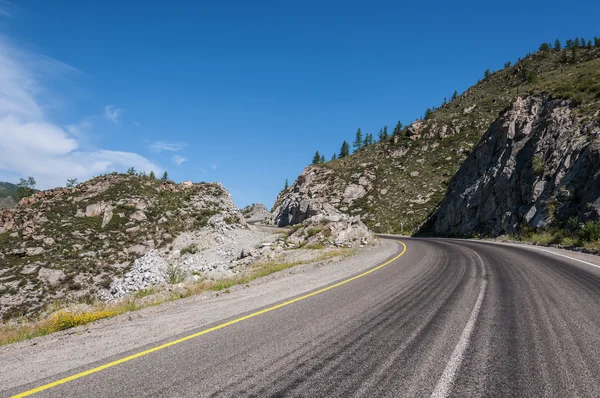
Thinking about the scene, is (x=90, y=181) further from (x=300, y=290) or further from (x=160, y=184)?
(x=300, y=290)

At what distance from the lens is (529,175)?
→ 101 feet

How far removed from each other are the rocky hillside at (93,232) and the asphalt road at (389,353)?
68.1ft

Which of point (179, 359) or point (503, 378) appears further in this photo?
point (179, 359)

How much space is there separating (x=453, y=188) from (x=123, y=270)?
4795 centimetres

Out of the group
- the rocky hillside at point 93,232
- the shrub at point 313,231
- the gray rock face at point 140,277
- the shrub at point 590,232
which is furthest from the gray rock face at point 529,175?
the gray rock face at point 140,277

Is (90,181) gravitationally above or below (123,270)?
above

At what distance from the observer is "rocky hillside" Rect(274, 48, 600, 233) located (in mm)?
50688

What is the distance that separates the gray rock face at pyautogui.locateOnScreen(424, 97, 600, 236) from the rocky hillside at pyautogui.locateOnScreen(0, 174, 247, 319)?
31242 mm

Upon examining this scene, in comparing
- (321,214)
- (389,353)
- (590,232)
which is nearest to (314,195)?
(321,214)

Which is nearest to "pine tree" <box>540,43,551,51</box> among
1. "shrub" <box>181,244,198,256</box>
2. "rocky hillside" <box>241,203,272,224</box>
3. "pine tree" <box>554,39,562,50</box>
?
"pine tree" <box>554,39,562,50</box>

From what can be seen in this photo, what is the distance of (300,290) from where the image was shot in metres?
9.23

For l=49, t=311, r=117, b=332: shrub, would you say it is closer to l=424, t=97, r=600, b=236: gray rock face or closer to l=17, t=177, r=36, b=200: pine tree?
l=424, t=97, r=600, b=236: gray rock face

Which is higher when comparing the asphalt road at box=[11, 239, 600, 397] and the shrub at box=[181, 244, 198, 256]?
the asphalt road at box=[11, 239, 600, 397]

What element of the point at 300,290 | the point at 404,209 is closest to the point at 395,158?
the point at 404,209
